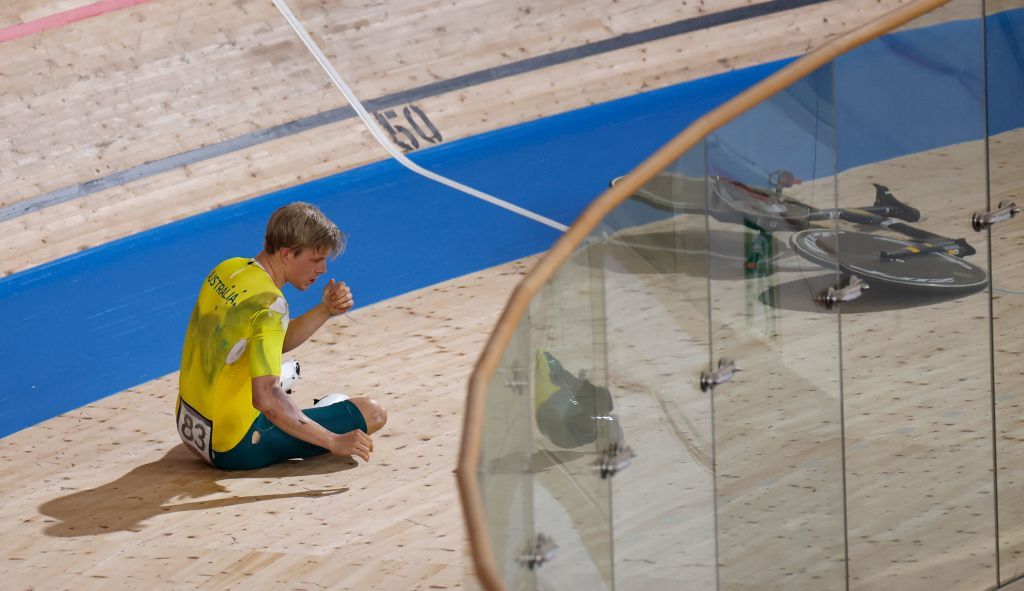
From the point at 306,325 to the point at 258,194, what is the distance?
2.15m

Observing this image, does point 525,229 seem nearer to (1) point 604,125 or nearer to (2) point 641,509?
(1) point 604,125

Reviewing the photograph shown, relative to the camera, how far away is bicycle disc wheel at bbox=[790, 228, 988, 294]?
2.96 meters

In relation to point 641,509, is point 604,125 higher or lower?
higher

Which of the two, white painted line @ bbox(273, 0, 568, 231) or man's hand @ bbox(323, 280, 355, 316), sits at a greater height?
white painted line @ bbox(273, 0, 568, 231)

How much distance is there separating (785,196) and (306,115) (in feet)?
14.3

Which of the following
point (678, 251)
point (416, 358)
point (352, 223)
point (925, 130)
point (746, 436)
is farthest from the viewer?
point (352, 223)

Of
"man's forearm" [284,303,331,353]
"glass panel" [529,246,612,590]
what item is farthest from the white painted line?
"glass panel" [529,246,612,590]

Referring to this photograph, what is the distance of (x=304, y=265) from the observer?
4199 mm

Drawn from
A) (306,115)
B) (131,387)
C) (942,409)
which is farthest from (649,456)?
(306,115)

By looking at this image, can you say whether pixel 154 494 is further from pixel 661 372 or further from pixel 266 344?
pixel 661 372

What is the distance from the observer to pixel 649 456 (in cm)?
268

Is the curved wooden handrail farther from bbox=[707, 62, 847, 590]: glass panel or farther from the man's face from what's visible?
the man's face

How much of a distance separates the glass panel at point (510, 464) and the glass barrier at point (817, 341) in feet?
0.13

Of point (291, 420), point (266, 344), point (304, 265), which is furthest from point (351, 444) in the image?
point (304, 265)
